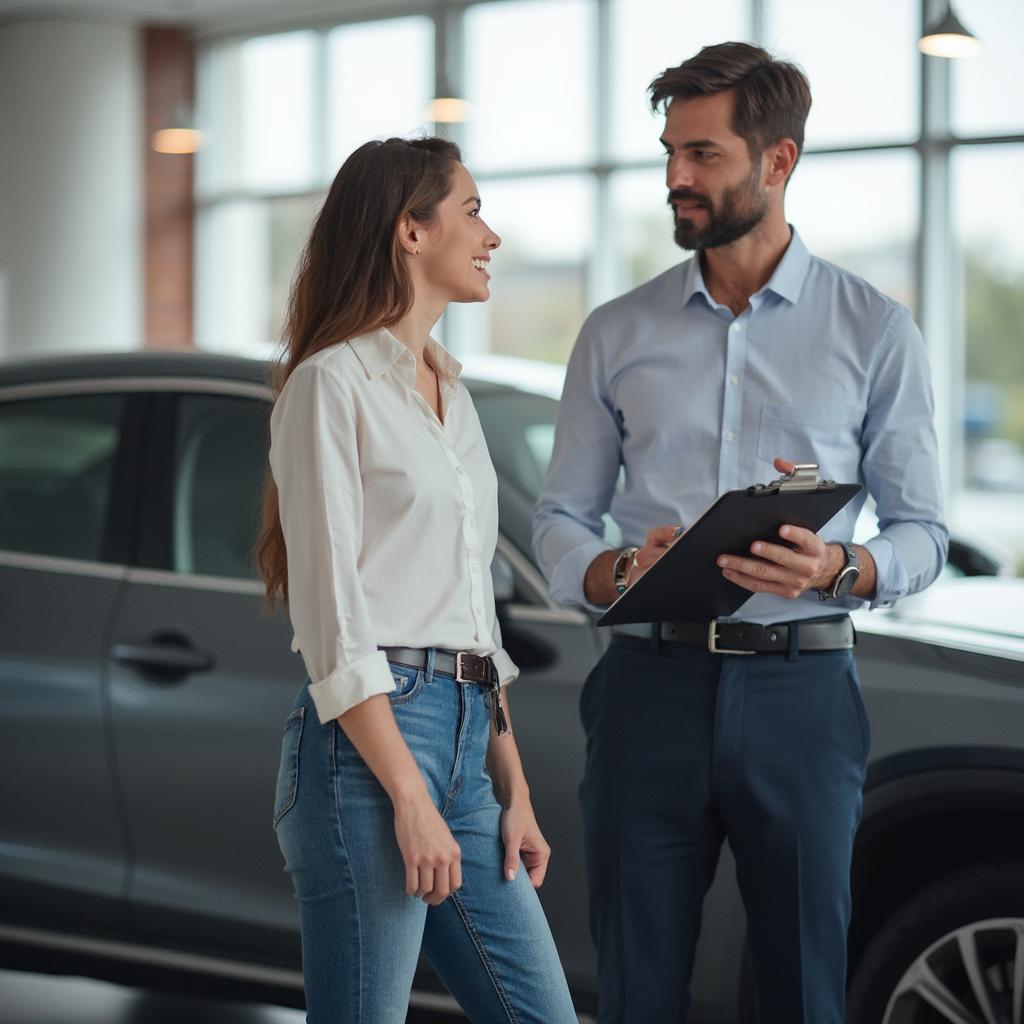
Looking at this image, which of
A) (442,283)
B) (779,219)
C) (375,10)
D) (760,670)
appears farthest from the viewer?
(375,10)

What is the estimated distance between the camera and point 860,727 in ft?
6.66

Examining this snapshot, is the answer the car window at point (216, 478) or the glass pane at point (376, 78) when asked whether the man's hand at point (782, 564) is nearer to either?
the car window at point (216, 478)

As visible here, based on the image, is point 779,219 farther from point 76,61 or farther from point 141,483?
point 76,61

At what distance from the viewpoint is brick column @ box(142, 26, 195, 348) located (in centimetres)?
1127

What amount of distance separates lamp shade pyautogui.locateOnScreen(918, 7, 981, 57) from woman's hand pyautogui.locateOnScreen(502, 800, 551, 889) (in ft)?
17.4

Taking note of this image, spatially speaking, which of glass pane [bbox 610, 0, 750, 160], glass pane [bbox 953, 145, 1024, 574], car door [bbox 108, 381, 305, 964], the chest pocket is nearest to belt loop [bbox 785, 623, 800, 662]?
the chest pocket

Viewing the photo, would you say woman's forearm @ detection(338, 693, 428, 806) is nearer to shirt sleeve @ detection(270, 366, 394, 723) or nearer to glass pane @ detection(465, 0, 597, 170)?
shirt sleeve @ detection(270, 366, 394, 723)

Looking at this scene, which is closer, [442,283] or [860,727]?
[442,283]

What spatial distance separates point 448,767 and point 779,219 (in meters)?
0.94

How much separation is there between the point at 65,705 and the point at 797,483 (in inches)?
60.0

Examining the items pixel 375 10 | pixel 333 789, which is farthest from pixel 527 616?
pixel 375 10

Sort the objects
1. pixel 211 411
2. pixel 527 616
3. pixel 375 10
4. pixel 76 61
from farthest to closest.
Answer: pixel 76 61
pixel 375 10
pixel 211 411
pixel 527 616

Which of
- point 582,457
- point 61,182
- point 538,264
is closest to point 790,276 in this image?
point 582,457

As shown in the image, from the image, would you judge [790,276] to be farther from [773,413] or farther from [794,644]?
[794,644]
